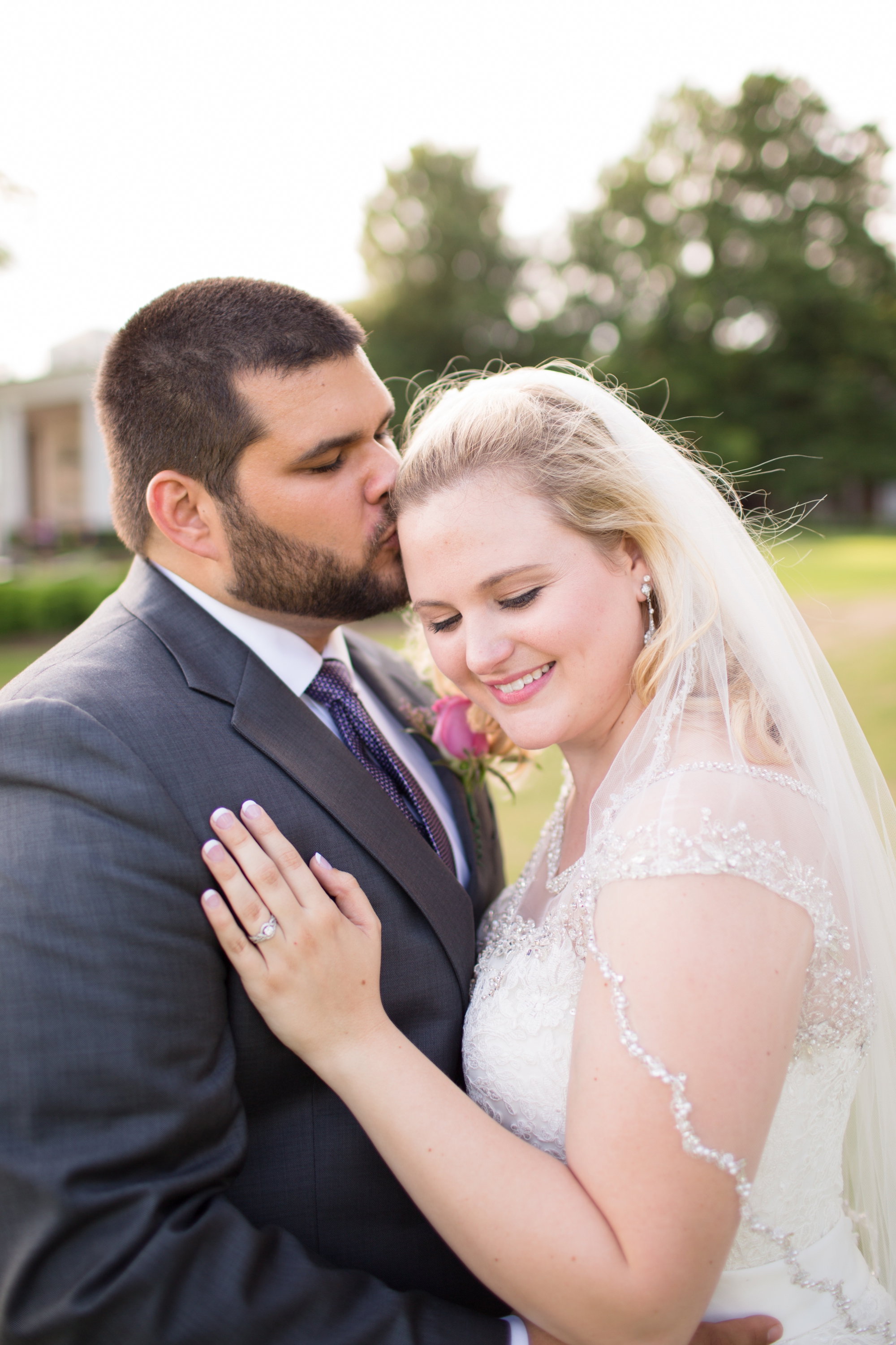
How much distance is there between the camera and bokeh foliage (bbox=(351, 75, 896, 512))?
136 feet

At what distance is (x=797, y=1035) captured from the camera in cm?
195

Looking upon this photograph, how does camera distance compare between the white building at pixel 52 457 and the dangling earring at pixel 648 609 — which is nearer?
the dangling earring at pixel 648 609

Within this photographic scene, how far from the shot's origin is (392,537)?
2760 millimetres

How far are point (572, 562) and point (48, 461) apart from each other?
105 feet

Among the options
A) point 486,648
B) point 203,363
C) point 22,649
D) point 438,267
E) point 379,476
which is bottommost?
point 22,649

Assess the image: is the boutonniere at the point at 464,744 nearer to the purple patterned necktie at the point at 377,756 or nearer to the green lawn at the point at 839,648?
the purple patterned necktie at the point at 377,756

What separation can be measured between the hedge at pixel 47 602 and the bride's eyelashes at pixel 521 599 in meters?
14.0

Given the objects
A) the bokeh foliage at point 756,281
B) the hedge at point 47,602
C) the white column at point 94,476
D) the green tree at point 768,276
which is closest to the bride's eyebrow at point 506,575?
the hedge at point 47,602

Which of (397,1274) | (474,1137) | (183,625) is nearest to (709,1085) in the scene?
(474,1137)

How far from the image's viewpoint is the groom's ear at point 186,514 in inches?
102

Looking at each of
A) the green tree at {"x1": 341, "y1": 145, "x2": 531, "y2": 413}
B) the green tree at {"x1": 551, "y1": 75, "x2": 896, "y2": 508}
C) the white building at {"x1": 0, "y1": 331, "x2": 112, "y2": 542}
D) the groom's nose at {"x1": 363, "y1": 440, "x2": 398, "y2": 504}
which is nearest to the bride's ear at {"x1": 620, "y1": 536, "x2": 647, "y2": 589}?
the groom's nose at {"x1": 363, "y1": 440, "x2": 398, "y2": 504}

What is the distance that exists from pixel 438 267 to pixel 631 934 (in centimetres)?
3814

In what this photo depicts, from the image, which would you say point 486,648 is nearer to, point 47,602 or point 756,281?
point 47,602

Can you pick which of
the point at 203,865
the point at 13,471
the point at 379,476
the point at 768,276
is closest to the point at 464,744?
the point at 379,476
